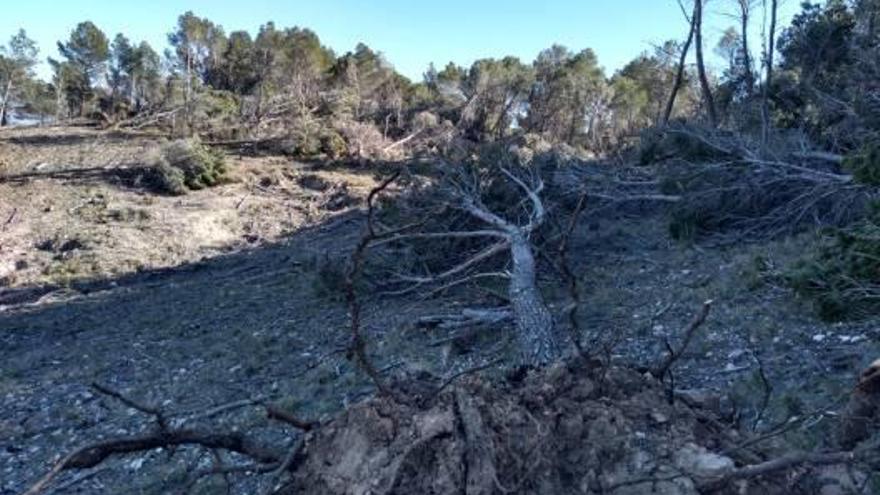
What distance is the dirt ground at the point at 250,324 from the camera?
187 inches

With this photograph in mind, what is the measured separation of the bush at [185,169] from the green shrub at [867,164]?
43.1 ft

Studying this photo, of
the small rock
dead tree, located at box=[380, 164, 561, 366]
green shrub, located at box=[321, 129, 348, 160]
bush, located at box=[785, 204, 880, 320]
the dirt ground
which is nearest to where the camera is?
the small rock

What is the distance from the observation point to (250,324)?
8.04 m

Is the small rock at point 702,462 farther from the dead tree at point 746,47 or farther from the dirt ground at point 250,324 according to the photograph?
the dead tree at point 746,47

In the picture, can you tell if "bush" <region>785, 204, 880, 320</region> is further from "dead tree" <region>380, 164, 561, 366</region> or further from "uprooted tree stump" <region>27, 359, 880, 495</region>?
"uprooted tree stump" <region>27, 359, 880, 495</region>

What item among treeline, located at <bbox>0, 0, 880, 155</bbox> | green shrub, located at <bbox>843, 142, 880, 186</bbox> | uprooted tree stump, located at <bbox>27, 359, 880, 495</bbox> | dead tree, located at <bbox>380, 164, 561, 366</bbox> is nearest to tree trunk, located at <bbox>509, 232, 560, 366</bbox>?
dead tree, located at <bbox>380, 164, 561, 366</bbox>

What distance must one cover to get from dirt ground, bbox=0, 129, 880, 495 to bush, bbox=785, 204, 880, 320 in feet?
0.80

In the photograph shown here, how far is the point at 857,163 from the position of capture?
16.4 feet

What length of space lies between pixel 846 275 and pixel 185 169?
547 inches

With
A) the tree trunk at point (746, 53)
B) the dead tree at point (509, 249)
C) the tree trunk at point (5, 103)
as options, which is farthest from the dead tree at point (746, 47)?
the tree trunk at point (5, 103)

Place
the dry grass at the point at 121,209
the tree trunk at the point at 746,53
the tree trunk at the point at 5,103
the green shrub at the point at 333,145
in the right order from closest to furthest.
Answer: the dry grass at the point at 121,209 → the tree trunk at the point at 746,53 → the green shrub at the point at 333,145 → the tree trunk at the point at 5,103

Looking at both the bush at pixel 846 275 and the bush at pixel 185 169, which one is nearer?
the bush at pixel 846 275

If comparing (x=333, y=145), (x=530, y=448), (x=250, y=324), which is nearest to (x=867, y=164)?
(x=530, y=448)

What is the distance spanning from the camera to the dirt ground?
475 cm
